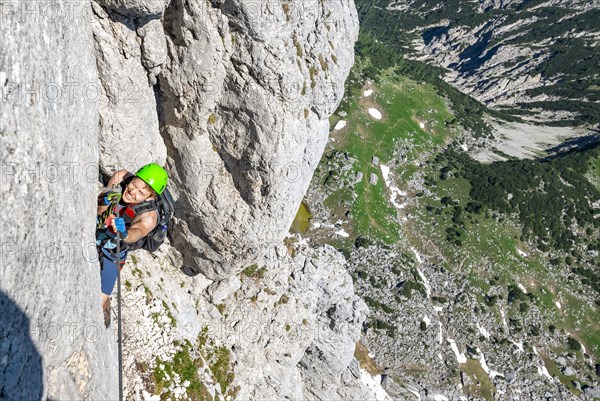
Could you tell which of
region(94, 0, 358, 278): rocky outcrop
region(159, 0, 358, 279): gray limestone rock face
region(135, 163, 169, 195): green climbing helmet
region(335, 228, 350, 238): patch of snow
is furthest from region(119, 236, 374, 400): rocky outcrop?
region(335, 228, 350, 238): patch of snow

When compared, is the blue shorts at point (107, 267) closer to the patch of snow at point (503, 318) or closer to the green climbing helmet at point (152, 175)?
the green climbing helmet at point (152, 175)

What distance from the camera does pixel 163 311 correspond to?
20.2m

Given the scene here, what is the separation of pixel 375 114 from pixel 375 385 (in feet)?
316

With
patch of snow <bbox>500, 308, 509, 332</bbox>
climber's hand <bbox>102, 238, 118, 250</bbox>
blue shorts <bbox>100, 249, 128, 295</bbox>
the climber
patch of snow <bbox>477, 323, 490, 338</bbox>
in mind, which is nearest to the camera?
the climber

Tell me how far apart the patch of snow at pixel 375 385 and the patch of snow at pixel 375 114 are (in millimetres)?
→ 91536

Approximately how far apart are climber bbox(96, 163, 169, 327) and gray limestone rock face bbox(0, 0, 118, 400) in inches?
26.5

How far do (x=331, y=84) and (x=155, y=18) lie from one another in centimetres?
968

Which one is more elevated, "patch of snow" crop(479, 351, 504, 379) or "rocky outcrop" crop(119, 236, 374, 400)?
"rocky outcrop" crop(119, 236, 374, 400)

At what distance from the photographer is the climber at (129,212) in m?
12.4

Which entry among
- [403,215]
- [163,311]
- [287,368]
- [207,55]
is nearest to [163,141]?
[207,55]

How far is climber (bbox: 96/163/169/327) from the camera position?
1236 cm

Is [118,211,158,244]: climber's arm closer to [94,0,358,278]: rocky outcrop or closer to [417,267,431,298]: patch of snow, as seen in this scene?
[94,0,358,278]: rocky outcrop

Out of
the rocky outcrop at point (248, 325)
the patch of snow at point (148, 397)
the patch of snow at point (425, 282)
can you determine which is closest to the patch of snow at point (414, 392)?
the patch of snow at point (425, 282)

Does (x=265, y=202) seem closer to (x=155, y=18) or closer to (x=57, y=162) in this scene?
(x=155, y=18)
